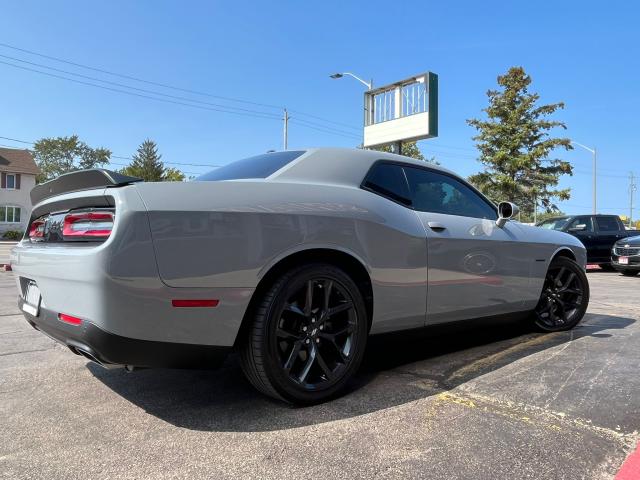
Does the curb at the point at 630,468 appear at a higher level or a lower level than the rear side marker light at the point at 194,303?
lower

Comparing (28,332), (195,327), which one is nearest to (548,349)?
(195,327)

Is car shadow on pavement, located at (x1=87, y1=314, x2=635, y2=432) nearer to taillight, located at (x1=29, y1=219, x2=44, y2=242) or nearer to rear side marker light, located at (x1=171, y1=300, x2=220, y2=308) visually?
rear side marker light, located at (x1=171, y1=300, x2=220, y2=308)

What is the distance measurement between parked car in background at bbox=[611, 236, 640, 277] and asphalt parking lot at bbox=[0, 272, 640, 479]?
34.0ft

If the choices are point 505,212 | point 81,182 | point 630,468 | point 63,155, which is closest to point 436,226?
point 505,212

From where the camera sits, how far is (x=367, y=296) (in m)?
3.17

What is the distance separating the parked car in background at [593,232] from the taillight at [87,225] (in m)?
14.1

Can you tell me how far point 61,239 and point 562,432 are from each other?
278 centimetres

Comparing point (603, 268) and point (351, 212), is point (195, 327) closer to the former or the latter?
point (351, 212)

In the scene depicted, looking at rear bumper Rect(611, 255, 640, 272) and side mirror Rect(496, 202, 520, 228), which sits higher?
side mirror Rect(496, 202, 520, 228)

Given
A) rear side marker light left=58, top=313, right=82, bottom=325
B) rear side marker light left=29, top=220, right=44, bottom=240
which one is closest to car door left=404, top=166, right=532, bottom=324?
rear side marker light left=58, top=313, right=82, bottom=325

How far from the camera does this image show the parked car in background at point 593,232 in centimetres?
1455

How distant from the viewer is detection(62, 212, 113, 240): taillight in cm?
249

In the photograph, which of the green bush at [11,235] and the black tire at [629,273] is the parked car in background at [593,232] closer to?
the black tire at [629,273]

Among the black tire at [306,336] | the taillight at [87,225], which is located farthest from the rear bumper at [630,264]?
the taillight at [87,225]
